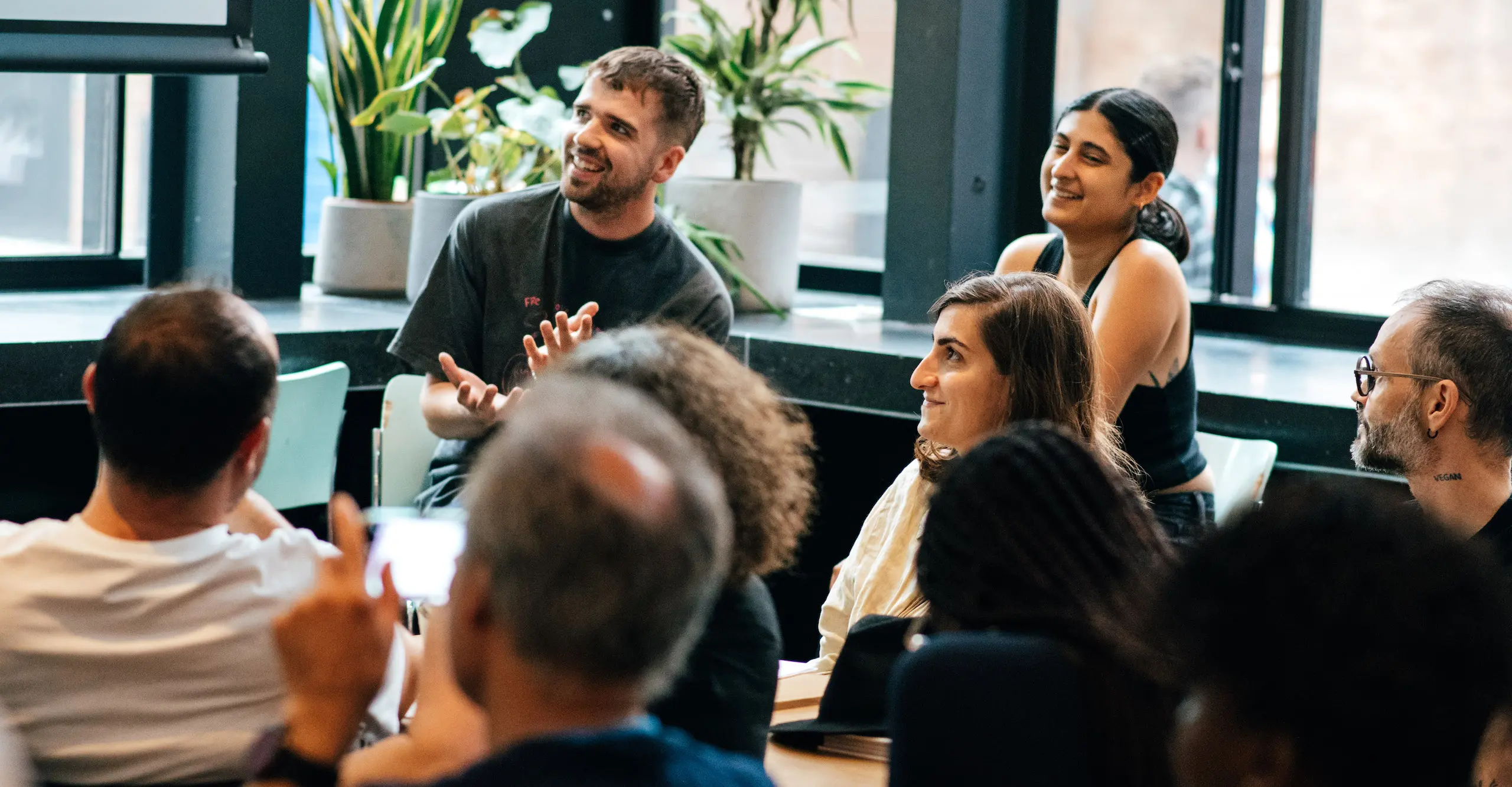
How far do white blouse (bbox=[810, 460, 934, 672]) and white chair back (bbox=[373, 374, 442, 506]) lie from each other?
3.59 feet

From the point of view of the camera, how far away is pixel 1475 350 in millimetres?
2057

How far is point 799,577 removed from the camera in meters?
3.85

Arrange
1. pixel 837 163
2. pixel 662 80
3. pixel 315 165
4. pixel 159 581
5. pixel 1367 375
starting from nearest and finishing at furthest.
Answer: pixel 159 581
pixel 1367 375
pixel 662 80
pixel 315 165
pixel 837 163

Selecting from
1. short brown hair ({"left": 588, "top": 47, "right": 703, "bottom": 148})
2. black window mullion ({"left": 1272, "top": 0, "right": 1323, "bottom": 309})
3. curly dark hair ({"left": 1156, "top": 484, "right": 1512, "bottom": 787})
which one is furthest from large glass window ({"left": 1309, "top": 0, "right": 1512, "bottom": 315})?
curly dark hair ({"left": 1156, "top": 484, "right": 1512, "bottom": 787})

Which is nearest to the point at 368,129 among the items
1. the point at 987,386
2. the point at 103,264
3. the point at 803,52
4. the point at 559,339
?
the point at 103,264

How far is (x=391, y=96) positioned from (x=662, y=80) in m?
1.13

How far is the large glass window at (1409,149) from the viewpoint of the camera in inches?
146

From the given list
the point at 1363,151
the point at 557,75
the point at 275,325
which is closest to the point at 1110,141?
the point at 1363,151

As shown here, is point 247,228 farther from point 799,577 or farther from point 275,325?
point 799,577

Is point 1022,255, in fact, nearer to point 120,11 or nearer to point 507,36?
point 507,36

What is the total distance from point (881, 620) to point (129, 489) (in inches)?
29.8

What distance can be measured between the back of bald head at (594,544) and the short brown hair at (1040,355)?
1.29 m

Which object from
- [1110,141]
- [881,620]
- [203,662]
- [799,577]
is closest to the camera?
[203,662]

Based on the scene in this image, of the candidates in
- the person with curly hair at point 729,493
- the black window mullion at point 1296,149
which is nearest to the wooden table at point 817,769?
the person with curly hair at point 729,493
